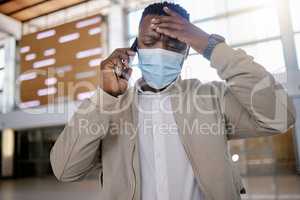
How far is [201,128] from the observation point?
93 centimetres

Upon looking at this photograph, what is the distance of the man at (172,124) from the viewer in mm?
866

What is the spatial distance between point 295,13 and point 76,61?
6.10 meters

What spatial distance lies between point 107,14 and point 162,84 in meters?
7.65

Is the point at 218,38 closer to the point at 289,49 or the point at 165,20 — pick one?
the point at 165,20

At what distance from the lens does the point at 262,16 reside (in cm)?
672

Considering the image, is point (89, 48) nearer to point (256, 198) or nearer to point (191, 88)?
point (256, 198)

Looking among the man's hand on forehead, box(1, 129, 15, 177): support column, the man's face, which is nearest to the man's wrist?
the man's hand on forehead

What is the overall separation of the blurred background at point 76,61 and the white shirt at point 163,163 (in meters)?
4.21

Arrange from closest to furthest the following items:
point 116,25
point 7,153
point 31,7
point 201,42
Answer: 1. point 201,42
2. point 116,25
3. point 31,7
4. point 7,153

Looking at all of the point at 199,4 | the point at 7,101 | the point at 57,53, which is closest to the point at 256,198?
the point at 199,4

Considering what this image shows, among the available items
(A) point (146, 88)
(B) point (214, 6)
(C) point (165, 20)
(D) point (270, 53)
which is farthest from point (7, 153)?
(C) point (165, 20)

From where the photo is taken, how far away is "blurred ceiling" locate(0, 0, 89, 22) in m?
8.71

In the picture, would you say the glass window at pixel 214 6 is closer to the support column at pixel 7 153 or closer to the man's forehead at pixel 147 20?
the man's forehead at pixel 147 20

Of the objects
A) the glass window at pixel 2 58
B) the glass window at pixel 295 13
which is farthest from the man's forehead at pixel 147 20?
the glass window at pixel 2 58
